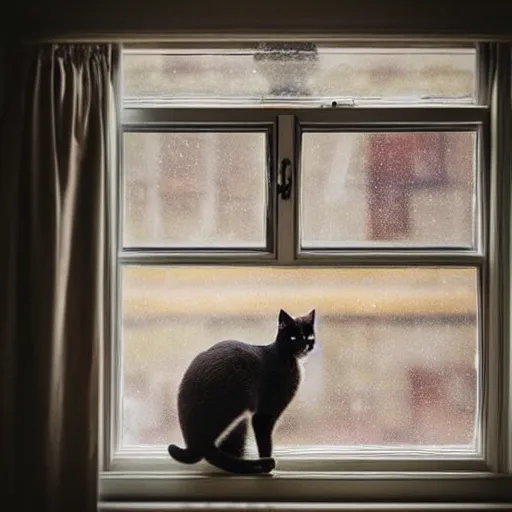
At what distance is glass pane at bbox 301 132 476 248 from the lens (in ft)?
7.61

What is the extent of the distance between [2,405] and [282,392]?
844 millimetres

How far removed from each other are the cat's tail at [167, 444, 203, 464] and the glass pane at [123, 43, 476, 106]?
1.09 m

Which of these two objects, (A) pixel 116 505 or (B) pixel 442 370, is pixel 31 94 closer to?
(A) pixel 116 505

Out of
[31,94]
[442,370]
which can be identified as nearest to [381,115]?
[442,370]

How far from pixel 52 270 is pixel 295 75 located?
0.97 metres

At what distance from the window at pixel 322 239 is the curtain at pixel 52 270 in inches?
6.6

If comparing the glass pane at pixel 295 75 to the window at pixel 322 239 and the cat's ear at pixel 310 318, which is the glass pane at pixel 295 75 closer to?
the window at pixel 322 239

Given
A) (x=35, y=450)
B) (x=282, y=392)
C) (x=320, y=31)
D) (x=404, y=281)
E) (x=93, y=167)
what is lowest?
(x=35, y=450)

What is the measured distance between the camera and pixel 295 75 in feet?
7.60

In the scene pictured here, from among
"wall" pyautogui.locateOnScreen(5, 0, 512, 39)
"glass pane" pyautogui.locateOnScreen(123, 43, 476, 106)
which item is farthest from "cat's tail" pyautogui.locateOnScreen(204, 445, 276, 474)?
"wall" pyautogui.locateOnScreen(5, 0, 512, 39)

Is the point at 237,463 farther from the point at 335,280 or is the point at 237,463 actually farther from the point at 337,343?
the point at 335,280

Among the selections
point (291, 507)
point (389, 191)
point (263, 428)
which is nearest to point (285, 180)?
point (389, 191)

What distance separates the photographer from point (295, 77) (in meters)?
2.32

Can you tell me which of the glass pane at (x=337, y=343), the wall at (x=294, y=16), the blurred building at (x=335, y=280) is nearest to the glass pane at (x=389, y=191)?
the blurred building at (x=335, y=280)
